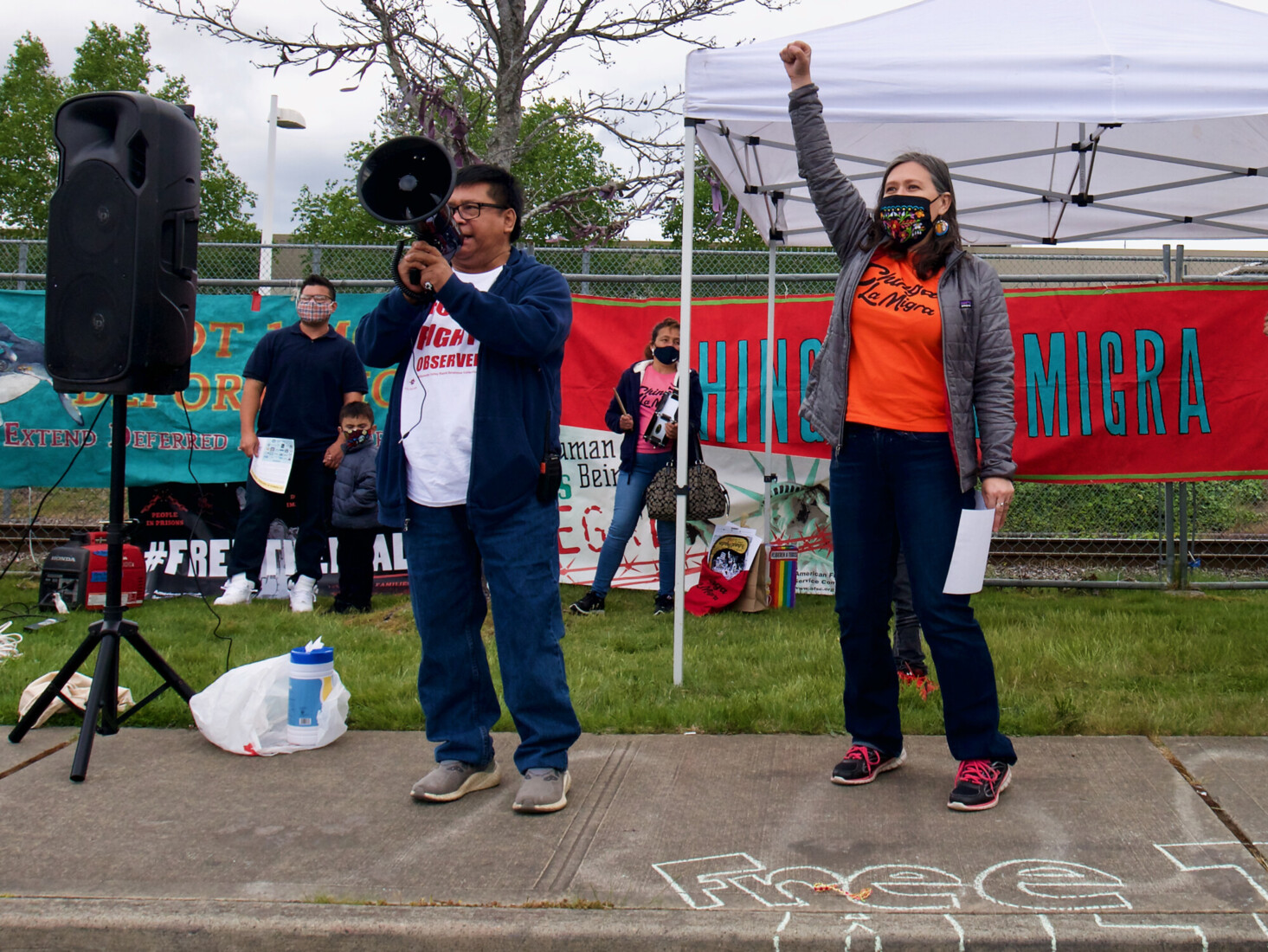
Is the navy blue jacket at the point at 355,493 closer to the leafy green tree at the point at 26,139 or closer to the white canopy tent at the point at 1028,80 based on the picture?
the white canopy tent at the point at 1028,80

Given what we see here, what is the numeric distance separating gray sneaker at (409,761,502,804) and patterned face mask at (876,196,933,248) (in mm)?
2209

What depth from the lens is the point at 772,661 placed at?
18.2ft

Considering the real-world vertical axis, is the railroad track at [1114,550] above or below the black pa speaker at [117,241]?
below

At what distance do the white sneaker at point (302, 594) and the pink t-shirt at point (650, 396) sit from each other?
2338 millimetres

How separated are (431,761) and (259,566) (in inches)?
153

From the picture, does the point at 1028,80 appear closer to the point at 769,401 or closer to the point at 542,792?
the point at 769,401

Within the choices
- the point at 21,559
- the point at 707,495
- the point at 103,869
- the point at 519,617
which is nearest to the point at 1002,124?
the point at 707,495

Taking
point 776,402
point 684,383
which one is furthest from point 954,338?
point 776,402

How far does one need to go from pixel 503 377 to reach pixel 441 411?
0.23 meters

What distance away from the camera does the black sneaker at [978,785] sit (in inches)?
136

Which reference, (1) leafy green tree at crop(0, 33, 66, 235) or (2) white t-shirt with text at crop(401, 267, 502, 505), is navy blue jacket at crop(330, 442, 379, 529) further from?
(1) leafy green tree at crop(0, 33, 66, 235)

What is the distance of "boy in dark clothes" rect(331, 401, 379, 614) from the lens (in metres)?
7.10

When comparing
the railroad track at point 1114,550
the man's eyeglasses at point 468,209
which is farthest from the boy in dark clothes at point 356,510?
the man's eyeglasses at point 468,209

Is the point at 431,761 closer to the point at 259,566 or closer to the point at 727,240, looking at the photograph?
the point at 259,566
